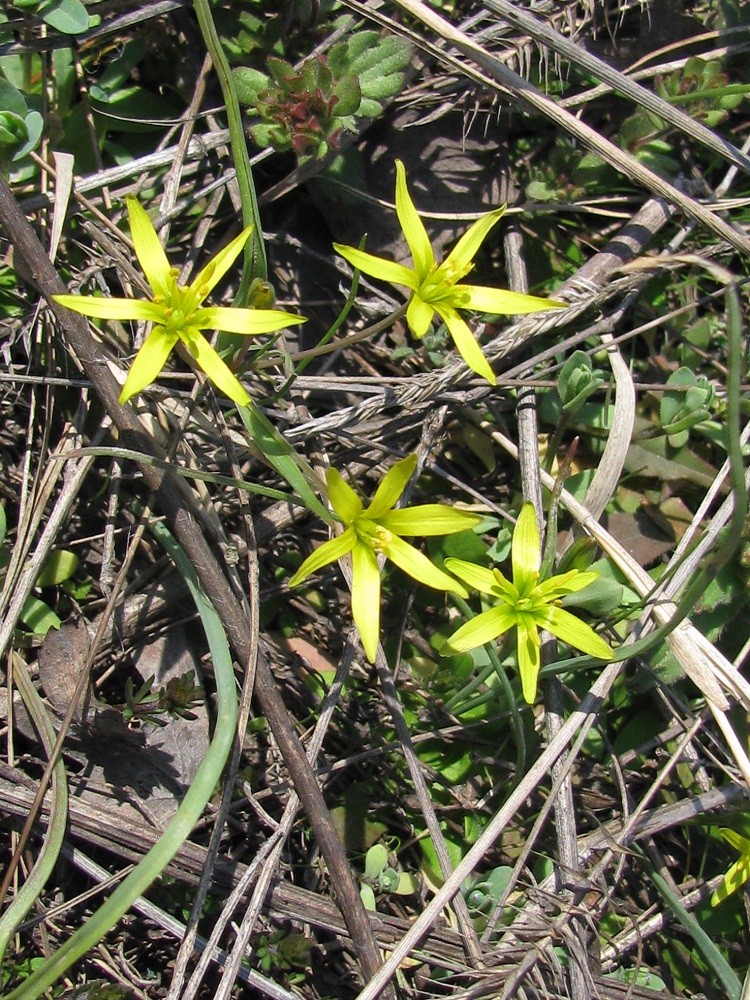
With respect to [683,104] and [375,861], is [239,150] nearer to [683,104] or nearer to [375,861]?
[683,104]

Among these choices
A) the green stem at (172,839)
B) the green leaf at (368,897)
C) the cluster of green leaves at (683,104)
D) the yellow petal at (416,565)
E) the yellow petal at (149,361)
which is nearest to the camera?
the green stem at (172,839)

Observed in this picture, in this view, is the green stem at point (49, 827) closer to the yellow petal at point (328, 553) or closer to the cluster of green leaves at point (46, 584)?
the cluster of green leaves at point (46, 584)

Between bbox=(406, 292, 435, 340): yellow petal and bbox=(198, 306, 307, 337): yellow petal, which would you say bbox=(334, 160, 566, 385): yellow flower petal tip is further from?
bbox=(198, 306, 307, 337): yellow petal

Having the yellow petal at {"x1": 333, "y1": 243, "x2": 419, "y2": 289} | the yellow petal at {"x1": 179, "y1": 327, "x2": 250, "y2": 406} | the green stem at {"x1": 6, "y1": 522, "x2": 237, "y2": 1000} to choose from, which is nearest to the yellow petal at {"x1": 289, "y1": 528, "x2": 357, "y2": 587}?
→ the green stem at {"x1": 6, "y1": 522, "x2": 237, "y2": 1000}

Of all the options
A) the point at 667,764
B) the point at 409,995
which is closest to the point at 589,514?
the point at 667,764

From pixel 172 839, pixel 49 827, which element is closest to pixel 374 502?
pixel 172 839

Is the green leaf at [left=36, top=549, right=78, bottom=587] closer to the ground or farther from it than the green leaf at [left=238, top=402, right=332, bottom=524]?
closer to the ground

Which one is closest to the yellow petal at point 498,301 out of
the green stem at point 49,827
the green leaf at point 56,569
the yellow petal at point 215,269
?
the yellow petal at point 215,269
